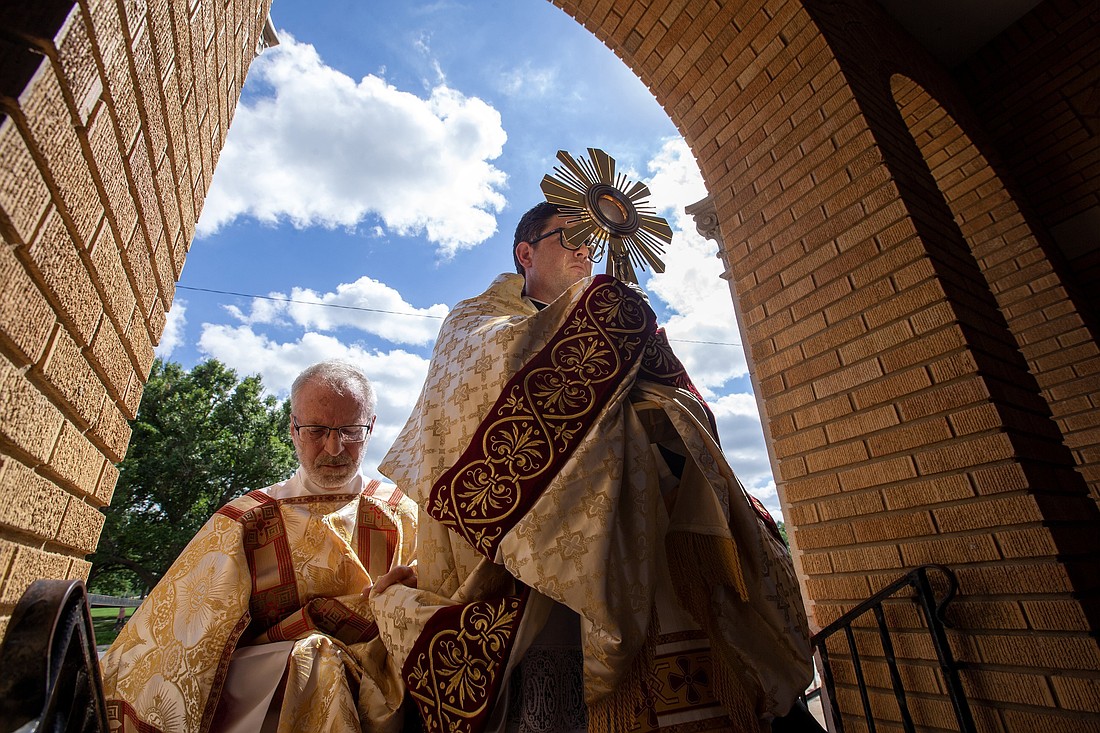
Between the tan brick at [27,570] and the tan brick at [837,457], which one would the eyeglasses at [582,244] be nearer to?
the tan brick at [837,457]

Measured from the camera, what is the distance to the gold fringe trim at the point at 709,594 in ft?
4.64

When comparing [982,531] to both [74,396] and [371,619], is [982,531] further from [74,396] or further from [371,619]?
[74,396]

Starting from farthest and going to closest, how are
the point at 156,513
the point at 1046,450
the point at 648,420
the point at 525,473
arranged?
the point at 156,513
the point at 1046,450
the point at 648,420
the point at 525,473

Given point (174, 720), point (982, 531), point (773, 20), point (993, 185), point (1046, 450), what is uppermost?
point (773, 20)

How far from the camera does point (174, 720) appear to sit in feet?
5.43

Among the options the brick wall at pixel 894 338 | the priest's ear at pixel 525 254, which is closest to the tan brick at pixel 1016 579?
the brick wall at pixel 894 338

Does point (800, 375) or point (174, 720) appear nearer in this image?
point (174, 720)

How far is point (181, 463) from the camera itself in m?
18.9

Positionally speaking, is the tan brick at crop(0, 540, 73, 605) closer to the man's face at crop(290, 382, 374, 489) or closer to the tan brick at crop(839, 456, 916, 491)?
the man's face at crop(290, 382, 374, 489)

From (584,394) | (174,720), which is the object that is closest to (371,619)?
(174,720)

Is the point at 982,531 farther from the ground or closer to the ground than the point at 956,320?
closer to the ground

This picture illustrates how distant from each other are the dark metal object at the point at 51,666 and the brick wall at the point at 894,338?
2623 millimetres

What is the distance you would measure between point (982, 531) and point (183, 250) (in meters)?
2.95

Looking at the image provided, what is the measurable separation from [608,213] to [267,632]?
2.24 m
